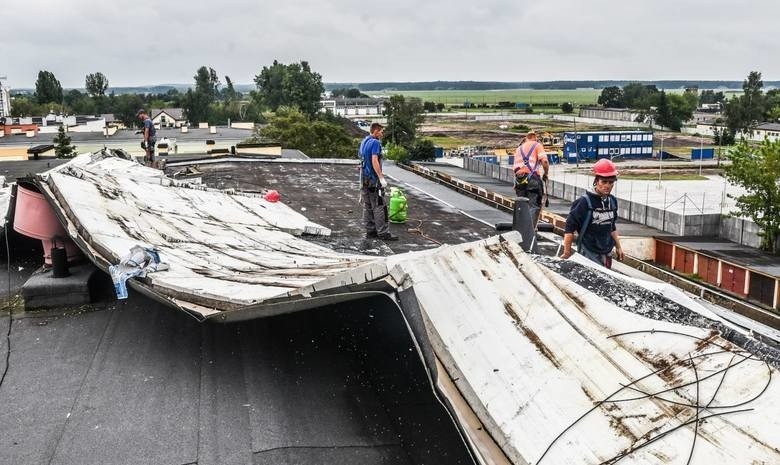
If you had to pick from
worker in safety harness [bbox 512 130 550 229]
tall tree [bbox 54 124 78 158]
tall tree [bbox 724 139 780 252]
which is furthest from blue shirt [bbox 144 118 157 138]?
tall tree [bbox 724 139 780 252]

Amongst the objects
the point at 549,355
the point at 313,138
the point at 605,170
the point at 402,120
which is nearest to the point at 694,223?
the point at 605,170

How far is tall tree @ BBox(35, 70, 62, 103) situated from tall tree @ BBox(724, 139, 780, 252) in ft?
387

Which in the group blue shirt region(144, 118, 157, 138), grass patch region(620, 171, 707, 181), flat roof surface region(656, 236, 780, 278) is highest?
blue shirt region(144, 118, 157, 138)

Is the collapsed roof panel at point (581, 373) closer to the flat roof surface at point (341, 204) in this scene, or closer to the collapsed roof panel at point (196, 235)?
the collapsed roof panel at point (196, 235)

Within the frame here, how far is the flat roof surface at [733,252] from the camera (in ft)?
102

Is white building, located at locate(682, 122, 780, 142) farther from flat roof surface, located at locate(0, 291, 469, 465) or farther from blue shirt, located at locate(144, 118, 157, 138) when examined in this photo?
flat roof surface, located at locate(0, 291, 469, 465)

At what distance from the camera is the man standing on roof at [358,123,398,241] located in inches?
363

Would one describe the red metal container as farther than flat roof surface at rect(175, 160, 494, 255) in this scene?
No

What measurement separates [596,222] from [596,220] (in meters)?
0.02

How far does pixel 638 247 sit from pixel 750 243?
37.9ft

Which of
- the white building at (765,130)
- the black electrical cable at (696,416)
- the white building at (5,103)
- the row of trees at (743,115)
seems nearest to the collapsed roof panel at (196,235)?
the black electrical cable at (696,416)

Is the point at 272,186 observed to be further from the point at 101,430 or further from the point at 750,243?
the point at 750,243

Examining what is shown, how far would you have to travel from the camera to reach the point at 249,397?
15.9ft

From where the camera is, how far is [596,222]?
21.8ft
